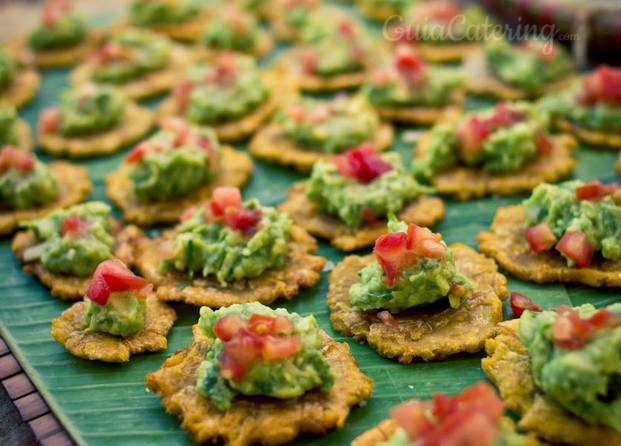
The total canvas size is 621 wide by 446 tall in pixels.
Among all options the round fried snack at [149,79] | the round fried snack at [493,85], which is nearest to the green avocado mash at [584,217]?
the round fried snack at [493,85]

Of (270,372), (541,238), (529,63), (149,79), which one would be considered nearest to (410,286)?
(270,372)

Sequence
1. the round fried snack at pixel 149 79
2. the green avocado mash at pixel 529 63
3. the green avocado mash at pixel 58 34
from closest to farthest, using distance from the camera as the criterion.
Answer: the green avocado mash at pixel 529 63 → the round fried snack at pixel 149 79 → the green avocado mash at pixel 58 34

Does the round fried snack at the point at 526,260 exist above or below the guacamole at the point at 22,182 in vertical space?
below

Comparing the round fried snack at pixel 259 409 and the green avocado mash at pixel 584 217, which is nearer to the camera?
the round fried snack at pixel 259 409

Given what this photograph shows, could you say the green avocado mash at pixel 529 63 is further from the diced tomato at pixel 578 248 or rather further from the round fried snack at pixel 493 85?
the diced tomato at pixel 578 248

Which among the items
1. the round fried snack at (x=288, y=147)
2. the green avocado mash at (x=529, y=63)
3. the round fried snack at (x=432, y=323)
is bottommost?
the round fried snack at (x=432, y=323)

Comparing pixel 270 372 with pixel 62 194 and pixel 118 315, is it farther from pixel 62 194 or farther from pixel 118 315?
pixel 62 194

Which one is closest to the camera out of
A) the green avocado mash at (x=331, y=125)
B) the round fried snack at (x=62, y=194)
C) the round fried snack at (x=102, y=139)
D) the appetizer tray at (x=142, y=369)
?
the appetizer tray at (x=142, y=369)

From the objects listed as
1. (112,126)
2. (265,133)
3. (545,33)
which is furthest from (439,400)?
(545,33)
